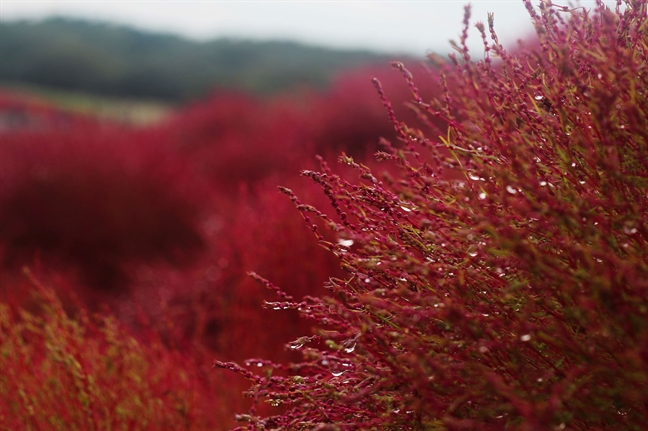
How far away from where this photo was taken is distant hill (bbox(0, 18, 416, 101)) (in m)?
28.2

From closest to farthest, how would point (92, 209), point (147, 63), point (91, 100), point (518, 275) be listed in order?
point (518, 275) < point (92, 209) < point (91, 100) < point (147, 63)

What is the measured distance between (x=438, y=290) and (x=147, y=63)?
100ft

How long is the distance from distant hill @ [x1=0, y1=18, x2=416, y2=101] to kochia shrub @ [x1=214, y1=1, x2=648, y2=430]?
24281mm

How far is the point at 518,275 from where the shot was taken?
125 cm

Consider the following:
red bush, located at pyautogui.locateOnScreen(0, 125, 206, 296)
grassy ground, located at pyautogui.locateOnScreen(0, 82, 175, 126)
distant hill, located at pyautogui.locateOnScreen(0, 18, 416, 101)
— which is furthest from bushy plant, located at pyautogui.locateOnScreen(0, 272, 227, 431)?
distant hill, located at pyautogui.locateOnScreen(0, 18, 416, 101)

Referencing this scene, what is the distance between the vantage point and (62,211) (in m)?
6.28

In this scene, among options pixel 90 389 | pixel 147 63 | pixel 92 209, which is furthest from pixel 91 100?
pixel 90 389

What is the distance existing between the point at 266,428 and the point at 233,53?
33526 millimetres

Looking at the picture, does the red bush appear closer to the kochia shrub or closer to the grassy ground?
the kochia shrub

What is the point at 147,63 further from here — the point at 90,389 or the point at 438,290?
the point at 438,290

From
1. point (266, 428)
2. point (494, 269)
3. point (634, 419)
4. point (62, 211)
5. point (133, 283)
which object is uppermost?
point (494, 269)

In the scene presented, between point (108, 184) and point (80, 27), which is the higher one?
point (80, 27)

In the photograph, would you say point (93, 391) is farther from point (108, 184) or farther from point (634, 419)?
point (108, 184)

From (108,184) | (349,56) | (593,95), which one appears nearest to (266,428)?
(593,95)
